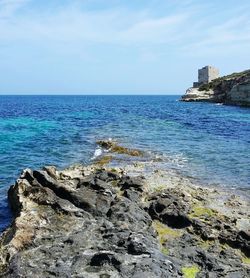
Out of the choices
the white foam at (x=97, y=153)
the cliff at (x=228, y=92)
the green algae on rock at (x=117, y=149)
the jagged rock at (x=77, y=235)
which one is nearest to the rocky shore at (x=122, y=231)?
the jagged rock at (x=77, y=235)

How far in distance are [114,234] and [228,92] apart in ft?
400

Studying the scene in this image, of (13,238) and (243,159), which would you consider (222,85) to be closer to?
(243,159)

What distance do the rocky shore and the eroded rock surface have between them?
1.2 inches

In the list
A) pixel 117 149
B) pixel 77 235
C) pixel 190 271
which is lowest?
pixel 117 149

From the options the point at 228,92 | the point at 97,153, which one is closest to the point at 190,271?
the point at 97,153

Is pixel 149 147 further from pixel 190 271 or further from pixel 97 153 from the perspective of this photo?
pixel 190 271

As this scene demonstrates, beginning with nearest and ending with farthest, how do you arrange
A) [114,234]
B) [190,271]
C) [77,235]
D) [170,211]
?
1. [190,271]
2. [114,234]
3. [77,235]
4. [170,211]

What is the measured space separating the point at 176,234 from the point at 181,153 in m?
23.0

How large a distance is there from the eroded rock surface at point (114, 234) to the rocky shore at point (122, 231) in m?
0.03

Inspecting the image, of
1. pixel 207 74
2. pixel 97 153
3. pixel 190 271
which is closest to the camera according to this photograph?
pixel 190 271

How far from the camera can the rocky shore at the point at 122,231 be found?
530 inches

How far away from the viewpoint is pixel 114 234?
50.6 ft

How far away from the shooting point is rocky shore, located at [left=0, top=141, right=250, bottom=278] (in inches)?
530

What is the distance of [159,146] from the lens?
45.4 m
